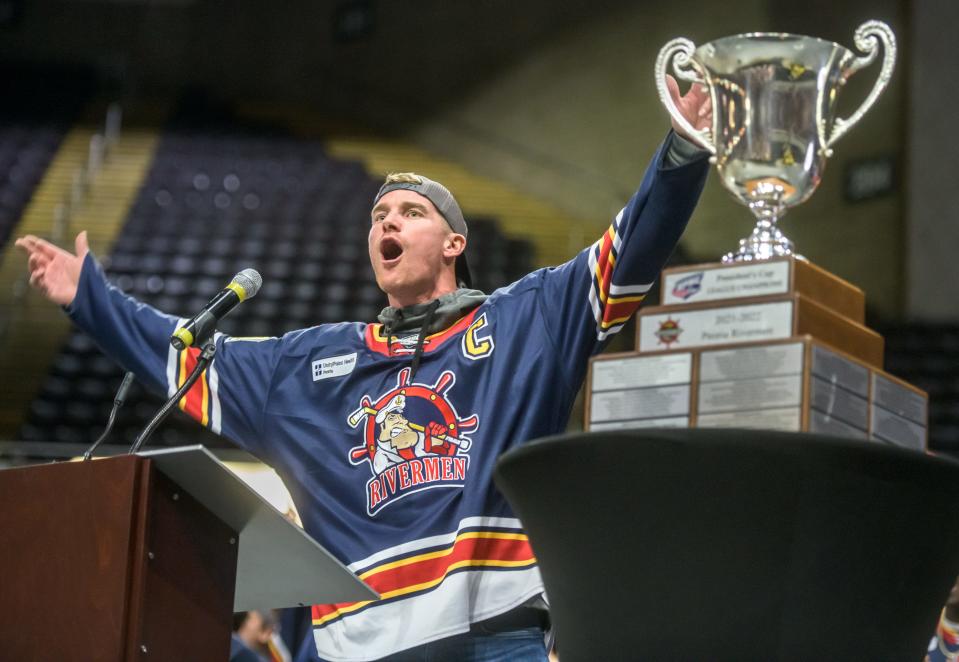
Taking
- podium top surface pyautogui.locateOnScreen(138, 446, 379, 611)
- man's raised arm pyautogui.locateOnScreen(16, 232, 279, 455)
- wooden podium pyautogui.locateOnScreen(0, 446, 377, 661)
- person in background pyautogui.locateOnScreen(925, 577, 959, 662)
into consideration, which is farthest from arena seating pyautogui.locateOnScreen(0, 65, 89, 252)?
wooden podium pyautogui.locateOnScreen(0, 446, 377, 661)

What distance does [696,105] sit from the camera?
1.86 meters

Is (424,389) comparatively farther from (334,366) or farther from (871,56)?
(871,56)

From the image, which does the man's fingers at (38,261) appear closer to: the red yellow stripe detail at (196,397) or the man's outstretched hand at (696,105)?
the red yellow stripe detail at (196,397)

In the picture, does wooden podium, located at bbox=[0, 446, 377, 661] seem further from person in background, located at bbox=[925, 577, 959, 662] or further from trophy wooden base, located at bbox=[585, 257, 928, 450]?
person in background, located at bbox=[925, 577, 959, 662]

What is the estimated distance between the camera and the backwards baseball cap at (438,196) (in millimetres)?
2609

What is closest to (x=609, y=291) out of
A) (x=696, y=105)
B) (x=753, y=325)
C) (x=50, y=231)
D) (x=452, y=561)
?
(x=696, y=105)

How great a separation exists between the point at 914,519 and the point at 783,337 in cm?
24

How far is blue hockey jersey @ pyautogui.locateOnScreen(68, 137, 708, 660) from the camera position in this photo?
2.06 metres

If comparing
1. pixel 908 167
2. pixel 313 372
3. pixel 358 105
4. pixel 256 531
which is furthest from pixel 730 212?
pixel 256 531

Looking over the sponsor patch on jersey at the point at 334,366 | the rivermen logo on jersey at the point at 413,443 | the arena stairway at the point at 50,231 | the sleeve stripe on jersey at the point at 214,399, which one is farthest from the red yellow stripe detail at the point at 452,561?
the arena stairway at the point at 50,231

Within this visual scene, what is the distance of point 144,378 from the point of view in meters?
2.52

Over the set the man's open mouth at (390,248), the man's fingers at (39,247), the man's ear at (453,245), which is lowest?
the man's fingers at (39,247)

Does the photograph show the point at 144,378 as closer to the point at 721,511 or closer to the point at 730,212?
the point at 721,511

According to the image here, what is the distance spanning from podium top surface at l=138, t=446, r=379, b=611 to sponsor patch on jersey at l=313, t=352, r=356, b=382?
1.68 feet
